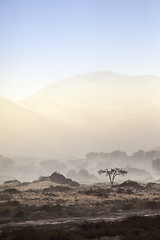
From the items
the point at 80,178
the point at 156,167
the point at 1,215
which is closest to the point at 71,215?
the point at 1,215

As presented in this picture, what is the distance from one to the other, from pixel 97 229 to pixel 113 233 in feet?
5.40

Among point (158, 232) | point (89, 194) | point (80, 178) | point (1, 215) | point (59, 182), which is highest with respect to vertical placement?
point (80, 178)

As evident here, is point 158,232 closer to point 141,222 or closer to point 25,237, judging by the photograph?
point 141,222

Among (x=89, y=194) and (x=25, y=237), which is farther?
(x=89, y=194)

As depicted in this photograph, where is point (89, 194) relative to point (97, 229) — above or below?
above

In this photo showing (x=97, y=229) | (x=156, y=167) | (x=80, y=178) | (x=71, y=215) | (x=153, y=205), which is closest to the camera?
(x=97, y=229)

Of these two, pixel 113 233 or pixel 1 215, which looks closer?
pixel 113 233

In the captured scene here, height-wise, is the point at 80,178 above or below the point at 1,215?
above

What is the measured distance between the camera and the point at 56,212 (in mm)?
34938

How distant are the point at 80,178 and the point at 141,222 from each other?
14452cm

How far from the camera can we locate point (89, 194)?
57.7 meters

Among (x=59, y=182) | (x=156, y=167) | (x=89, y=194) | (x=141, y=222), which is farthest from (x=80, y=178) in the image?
(x=141, y=222)

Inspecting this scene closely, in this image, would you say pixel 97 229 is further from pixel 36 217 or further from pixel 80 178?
pixel 80 178

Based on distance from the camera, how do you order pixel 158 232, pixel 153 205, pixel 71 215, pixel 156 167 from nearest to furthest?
pixel 158 232
pixel 71 215
pixel 153 205
pixel 156 167
